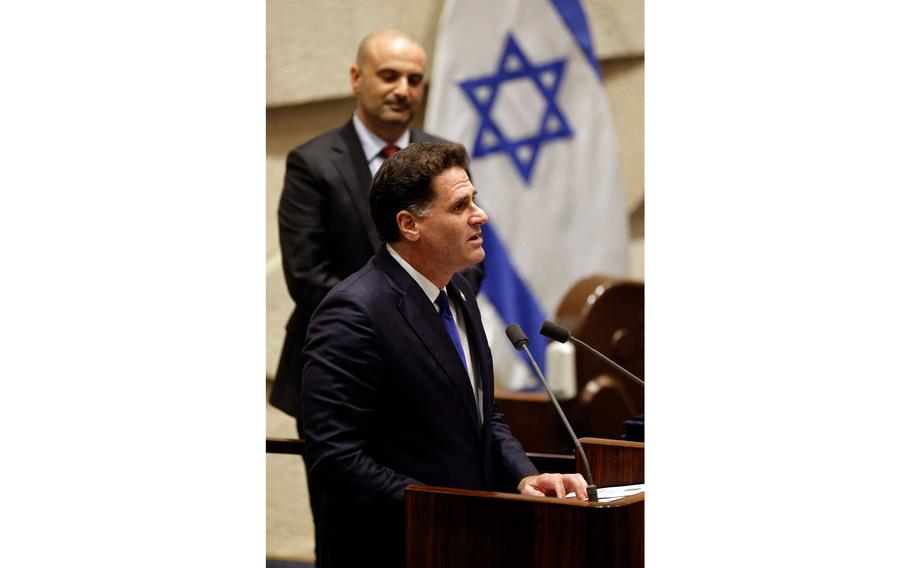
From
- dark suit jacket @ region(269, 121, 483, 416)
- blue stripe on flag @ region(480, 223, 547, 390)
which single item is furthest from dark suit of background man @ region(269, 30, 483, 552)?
blue stripe on flag @ region(480, 223, 547, 390)

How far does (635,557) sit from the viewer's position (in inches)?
77.2

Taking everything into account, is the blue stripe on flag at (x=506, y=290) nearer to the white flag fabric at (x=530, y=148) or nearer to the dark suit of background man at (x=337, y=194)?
the white flag fabric at (x=530, y=148)

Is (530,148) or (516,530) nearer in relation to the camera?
(516,530)

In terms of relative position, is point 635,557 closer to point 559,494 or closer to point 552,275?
point 559,494

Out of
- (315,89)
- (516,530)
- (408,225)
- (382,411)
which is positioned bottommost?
(516,530)

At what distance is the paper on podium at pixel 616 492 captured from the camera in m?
2.03

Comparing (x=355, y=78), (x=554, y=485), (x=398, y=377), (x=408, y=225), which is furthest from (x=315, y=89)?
(x=554, y=485)

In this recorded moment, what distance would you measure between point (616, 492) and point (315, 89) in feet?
4.88

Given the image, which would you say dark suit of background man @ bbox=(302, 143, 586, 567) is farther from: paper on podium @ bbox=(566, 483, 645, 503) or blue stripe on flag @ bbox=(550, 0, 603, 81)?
blue stripe on flag @ bbox=(550, 0, 603, 81)

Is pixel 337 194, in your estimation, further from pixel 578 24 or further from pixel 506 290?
pixel 506 290

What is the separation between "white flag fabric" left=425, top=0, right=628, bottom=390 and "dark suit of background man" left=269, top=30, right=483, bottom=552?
17.3 inches

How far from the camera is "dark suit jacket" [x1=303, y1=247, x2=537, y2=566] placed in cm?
209

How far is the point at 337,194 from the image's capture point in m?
2.58
